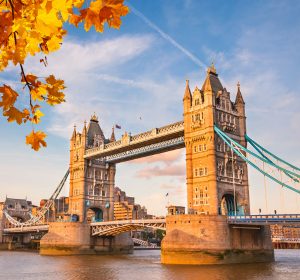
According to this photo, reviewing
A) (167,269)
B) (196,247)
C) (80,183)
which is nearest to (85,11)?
(167,269)

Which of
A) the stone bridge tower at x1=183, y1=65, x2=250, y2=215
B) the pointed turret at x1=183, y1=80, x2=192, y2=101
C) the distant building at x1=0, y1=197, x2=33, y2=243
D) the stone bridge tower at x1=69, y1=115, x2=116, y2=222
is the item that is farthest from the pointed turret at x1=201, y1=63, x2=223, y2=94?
the distant building at x1=0, y1=197, x2=33, y2=243

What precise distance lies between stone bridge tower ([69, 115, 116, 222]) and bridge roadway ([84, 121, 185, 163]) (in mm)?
1913

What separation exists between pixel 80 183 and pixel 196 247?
3252cm

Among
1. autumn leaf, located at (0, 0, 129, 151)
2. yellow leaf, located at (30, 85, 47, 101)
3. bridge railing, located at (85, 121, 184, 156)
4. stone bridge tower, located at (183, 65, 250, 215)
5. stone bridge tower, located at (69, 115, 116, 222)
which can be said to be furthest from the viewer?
stone bridge tower, located at (69, 115, 116, 222)

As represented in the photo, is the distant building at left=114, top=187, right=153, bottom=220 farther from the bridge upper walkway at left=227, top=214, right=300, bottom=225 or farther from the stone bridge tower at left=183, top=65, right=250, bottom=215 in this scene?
the bridge upper walkway at left=227, top=214, right=300, bottom=225

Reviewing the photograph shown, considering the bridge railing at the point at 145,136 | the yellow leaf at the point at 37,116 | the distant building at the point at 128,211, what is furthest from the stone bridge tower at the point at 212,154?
the distant building at the point at 128,211

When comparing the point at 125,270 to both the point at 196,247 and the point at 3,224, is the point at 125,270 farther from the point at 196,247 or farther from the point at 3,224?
the point at 3,224

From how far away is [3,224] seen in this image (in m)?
90.6

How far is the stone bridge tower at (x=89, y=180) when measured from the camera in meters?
67.0

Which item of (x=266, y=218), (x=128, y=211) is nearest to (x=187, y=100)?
(x=266, y=218)

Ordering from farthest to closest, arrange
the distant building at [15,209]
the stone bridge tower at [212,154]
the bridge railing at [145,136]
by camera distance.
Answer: the distant building at [15,209] → the bridge railing at [145,136] → the stone bridge tower at [212,154]

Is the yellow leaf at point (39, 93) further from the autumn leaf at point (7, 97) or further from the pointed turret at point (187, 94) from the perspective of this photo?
the pointed turret at point (187, 94)

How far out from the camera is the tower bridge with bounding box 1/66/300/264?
4034 cm

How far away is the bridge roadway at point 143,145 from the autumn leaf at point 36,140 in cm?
A: 4828
